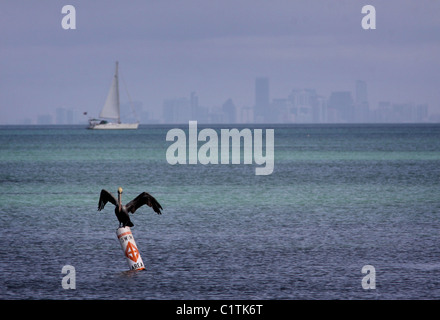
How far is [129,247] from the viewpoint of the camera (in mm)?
27906

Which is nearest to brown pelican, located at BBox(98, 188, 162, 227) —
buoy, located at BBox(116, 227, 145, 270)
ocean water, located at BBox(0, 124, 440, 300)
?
buoy, located at BBox(116, 227, 145, 270)

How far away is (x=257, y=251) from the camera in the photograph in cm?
3444

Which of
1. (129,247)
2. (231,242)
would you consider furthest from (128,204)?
(231,242)

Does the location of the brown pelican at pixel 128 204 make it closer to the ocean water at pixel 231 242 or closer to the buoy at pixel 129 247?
the buoy at pixel 129 247

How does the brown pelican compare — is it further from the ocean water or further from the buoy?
the ocean water

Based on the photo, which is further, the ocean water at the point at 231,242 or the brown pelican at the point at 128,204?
the ocean water at the point at 231,242

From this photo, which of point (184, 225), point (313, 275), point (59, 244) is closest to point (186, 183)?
point (184, 225)

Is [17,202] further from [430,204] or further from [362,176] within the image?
[362,176]

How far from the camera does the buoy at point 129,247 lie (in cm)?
2750

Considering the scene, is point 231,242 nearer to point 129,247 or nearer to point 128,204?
point 129,247

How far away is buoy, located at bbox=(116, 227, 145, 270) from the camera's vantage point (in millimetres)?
27500

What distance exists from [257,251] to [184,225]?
30.0 ft

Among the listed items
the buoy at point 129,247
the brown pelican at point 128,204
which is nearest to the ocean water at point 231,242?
the buoy at point 129,247
